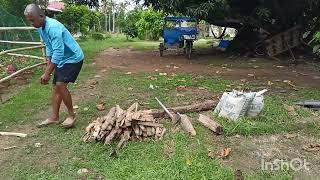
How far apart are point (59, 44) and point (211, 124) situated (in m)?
2.14

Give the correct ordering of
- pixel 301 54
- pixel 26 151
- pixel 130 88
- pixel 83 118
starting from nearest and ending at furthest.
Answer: pixel 26 151, pixel 83 118, pixel 130 88, pixel 301 54

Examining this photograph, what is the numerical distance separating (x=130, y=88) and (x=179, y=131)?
3.34 m

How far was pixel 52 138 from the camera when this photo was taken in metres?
5.29

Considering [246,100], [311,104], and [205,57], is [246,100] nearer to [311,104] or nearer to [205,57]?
[311,104]

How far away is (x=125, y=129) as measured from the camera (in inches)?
196

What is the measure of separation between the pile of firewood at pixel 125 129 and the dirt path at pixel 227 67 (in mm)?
4829

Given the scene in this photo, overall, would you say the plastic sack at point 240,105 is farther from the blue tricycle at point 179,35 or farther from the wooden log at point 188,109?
the blue tricycle at point 179,35

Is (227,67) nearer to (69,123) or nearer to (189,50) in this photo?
(189,50)

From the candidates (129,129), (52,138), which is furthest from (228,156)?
(52,138)

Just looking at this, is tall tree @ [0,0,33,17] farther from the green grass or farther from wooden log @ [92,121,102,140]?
wooden log @ [92,121,102,140]

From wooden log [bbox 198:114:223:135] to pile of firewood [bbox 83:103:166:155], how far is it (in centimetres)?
59

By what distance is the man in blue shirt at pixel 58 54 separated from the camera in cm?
521

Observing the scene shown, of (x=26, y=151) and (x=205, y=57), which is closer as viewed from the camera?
(x=26, y=151)

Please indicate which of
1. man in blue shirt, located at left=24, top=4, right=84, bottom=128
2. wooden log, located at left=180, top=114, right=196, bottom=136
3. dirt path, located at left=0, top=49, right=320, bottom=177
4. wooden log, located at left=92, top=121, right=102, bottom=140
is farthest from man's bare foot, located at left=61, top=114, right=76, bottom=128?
wooden log, located at left=180, top=114, right=196, bottom=136
